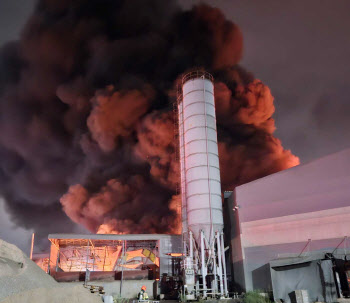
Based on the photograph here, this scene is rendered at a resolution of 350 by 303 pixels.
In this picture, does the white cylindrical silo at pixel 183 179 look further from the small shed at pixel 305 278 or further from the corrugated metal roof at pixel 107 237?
the small shed at pixel 305 278

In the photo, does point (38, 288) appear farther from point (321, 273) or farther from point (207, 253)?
point (207, 253)

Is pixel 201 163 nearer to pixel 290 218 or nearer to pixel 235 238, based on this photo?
pixel 235 238

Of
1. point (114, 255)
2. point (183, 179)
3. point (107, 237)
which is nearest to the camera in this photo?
point (107, 237)

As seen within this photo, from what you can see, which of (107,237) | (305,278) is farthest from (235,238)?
(107,237)

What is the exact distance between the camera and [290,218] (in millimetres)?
23844

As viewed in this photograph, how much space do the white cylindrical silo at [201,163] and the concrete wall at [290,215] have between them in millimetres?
2311

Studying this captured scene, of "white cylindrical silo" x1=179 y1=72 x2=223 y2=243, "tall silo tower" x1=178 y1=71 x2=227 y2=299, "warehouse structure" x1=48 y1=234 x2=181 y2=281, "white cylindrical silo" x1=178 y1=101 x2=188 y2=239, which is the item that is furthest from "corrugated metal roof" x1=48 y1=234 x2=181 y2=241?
"white cylindrical silo" x1=179 y1=72 x2=223 y2=243

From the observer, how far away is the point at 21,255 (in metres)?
11.9

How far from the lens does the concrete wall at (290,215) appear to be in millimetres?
21125

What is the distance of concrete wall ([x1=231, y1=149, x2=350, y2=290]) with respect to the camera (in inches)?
832

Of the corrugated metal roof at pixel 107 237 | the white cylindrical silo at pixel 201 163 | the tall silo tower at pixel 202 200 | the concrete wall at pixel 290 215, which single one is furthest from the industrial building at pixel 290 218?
the corrugated metal roof at pixel 107 237

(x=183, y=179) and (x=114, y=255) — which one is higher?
(x=183, y=179)

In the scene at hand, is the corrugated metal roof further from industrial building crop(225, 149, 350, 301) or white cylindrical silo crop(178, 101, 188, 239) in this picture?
industrial building crop(225, 149, 350, 301)

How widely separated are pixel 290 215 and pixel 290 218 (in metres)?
0.20
